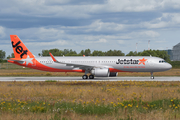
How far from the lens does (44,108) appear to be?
38.3 feet

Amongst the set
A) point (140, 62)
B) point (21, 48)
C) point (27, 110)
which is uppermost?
point (21, 48)

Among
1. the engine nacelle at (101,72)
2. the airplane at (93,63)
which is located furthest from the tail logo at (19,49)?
the engine nacelle at (101,72)

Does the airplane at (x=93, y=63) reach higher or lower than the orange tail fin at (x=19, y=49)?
lower

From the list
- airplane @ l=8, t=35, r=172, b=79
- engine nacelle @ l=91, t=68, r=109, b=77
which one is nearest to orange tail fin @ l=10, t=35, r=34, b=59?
airplane @ l=8, t=35, r=172, b=79

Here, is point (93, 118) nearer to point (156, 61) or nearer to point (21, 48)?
point (156, 61)

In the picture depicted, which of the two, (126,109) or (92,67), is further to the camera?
(92,67)

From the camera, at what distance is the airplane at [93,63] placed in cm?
3842

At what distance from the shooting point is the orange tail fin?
43250mm

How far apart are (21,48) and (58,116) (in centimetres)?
3571

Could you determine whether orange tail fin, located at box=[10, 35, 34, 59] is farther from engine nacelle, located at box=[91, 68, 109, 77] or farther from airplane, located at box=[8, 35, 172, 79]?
engine nacelle, located at box=[91, 68, 109, 77]

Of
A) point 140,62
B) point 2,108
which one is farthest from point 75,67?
point 2,108

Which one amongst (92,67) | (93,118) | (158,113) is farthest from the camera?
(92,67)

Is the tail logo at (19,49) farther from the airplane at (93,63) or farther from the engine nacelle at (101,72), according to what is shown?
the engine nacelle at (101,72)

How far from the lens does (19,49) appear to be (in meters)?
43.3
